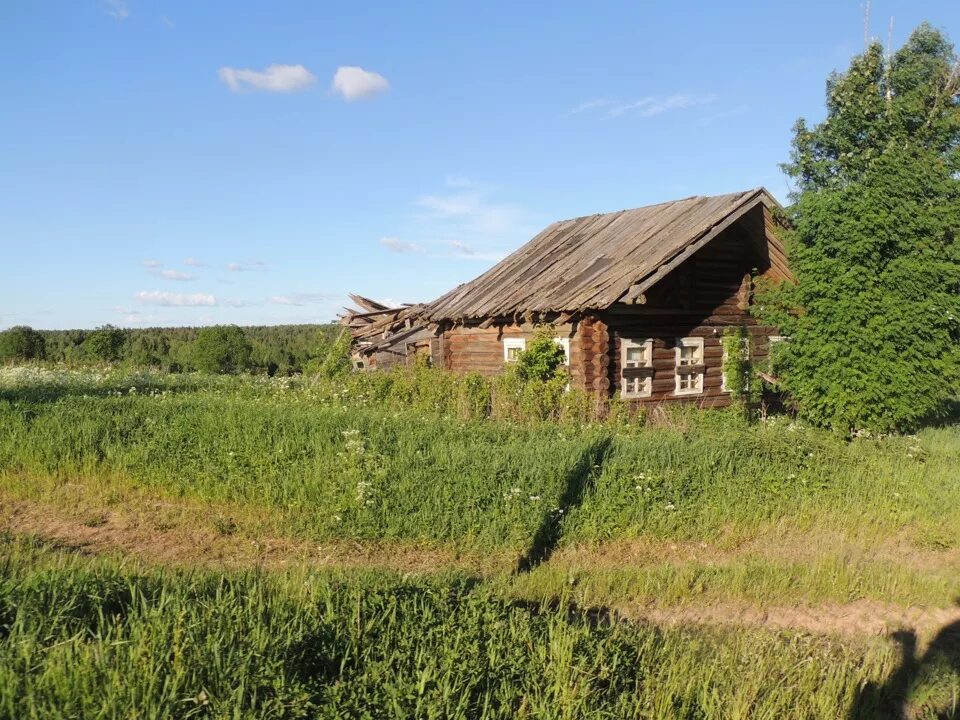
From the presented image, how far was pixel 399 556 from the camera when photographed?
828 cm

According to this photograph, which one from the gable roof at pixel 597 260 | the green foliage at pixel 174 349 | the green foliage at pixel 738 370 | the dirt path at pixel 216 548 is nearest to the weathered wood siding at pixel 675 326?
the green foliage at pixel 738 370

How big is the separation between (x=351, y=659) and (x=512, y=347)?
1500cm

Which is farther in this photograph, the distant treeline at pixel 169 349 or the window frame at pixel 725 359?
the distant treeline at pixel 169 349

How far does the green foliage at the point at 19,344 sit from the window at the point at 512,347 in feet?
83.6

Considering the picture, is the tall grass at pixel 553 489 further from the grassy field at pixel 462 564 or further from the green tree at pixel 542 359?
the green tree at pixel 542 359

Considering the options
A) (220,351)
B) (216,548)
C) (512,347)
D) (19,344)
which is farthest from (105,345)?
(216,548)

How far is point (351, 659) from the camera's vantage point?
14.5 feet

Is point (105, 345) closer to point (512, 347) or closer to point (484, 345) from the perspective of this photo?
point (484, 345)

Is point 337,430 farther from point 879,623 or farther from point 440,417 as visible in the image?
point 879,623

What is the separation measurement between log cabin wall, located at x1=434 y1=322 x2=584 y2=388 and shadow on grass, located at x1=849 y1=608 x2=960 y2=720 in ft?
34.9

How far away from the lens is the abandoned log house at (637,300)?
1667cm

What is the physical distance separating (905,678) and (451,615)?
145 inches

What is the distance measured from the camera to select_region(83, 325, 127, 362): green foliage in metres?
36.4

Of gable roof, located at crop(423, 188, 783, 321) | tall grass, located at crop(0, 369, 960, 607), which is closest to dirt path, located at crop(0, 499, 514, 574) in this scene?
tall grass, located at crop(0, 369, 960, 607)
